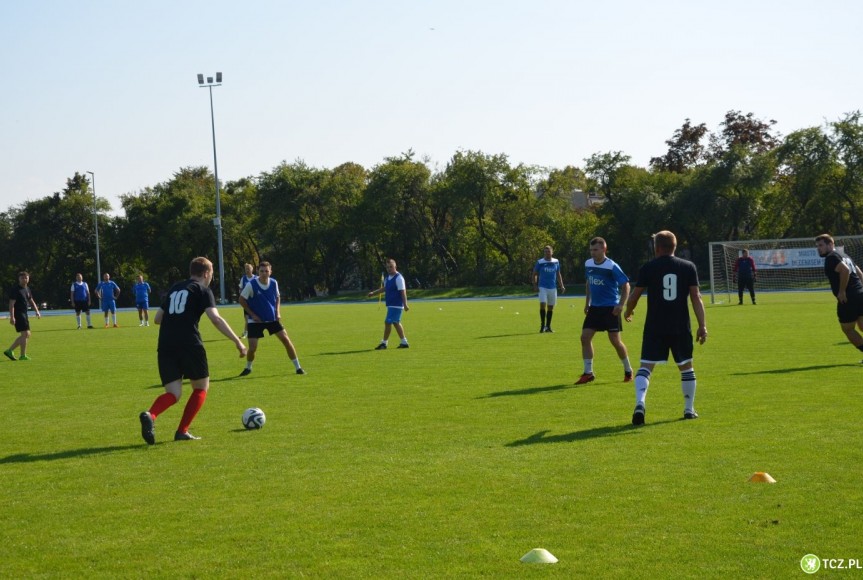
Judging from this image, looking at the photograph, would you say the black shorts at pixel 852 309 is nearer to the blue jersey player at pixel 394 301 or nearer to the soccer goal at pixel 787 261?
the blue jersey player at pixel 394 301

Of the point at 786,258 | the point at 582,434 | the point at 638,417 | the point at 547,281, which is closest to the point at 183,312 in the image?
the point at 582,434

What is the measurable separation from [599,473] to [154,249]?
77268 millimetres

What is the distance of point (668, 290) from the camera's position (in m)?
9.79

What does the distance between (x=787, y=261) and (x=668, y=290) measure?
37233mm

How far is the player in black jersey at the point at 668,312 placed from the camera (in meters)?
9.77

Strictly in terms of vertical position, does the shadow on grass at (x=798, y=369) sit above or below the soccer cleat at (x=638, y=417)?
below

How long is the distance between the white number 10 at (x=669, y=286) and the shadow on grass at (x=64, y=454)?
17.5 feet

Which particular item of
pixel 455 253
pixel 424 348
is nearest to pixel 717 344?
pixel 424 348

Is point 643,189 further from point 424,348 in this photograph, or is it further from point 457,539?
point 457,539

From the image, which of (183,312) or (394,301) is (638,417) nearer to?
(183,312)

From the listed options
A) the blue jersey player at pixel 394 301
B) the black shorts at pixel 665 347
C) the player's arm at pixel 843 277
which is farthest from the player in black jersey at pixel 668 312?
the blue jersey player at pixel 394 301

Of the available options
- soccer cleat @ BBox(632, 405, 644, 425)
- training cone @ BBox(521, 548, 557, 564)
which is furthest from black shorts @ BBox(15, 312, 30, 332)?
training cone @ BBox(521, 548, 557, 564)

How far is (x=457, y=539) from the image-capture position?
577 cm

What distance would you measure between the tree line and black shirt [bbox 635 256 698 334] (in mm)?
53694
